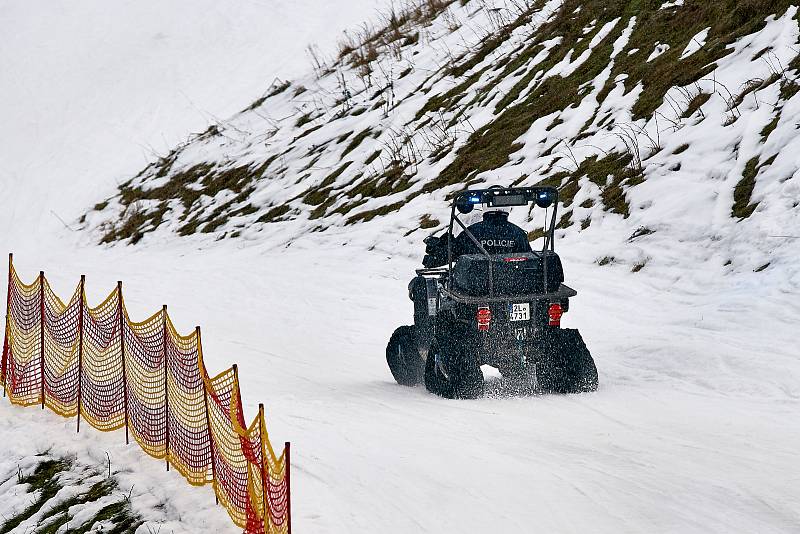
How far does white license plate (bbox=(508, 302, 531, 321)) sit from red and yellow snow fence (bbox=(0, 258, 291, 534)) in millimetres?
2518

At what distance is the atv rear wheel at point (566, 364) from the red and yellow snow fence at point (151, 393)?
9.04 feet

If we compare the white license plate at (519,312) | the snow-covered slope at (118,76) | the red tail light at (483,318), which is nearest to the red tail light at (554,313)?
the white license plate at (519,312)

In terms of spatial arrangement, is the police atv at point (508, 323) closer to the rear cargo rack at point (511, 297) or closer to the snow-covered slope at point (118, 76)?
the rear cargo rack at point (511, 297)

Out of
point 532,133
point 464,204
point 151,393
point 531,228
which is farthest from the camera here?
point 532,133

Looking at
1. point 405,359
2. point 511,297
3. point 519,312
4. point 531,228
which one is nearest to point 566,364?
point 519,312

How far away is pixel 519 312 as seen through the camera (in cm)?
838

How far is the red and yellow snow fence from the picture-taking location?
18.4 ft

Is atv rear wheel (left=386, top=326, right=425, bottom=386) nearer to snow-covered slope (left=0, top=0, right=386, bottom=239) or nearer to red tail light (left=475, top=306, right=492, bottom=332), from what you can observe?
red tail light (left=475, top=306, right=492, bottom=332)

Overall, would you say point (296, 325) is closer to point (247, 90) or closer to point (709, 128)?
point (709, 128)

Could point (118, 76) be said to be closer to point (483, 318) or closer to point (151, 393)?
point (151, 393)

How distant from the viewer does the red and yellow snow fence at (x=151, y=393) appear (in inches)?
220

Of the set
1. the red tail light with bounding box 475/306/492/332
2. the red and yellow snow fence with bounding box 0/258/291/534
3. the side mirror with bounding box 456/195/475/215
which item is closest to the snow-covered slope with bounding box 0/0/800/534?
the red and yellow snow fence with bounding box 0/258/291/534

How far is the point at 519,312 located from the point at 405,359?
5.56 feet

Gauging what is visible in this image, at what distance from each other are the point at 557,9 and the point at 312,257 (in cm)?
1028
